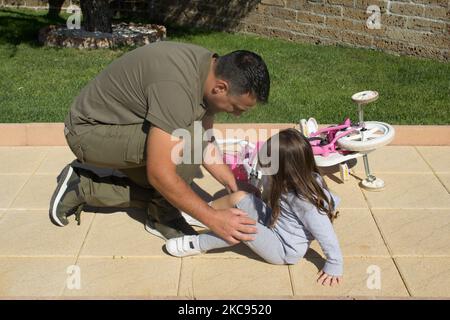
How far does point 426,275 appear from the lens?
319 cm

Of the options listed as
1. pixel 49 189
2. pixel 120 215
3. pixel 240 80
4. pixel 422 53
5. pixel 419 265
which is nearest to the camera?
pixel 240 80

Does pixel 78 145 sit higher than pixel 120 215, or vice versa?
pixel 78 145

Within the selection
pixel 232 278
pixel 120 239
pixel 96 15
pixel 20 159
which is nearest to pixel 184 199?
pixel 232 278

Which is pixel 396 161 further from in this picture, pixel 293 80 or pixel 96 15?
pixel 96 15

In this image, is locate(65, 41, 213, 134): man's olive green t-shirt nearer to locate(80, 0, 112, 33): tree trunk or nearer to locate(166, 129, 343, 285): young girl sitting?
locate(166, 129, 343, 285): young girl sitting

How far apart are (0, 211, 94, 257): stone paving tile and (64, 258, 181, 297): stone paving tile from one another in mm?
222

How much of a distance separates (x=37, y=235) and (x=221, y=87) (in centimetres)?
149

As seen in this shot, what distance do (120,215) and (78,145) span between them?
596 mm

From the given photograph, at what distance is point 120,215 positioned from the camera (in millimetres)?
3854

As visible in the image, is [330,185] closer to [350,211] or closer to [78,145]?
[350,211]

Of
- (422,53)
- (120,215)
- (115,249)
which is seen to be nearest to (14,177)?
(120,215)

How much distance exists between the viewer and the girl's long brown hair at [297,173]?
→ 3074mm

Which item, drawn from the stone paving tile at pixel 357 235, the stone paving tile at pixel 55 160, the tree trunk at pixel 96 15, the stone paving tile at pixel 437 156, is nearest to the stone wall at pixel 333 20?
the tree trunk at pixel 96 15

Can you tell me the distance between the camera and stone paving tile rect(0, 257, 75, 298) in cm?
307
